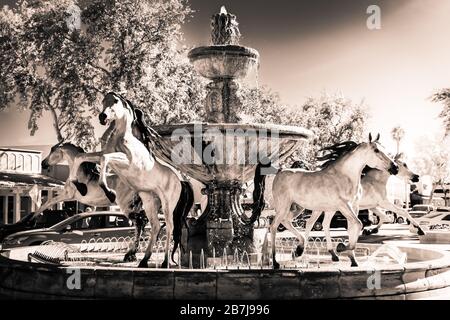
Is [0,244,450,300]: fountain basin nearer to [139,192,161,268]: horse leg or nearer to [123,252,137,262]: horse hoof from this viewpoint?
[139,192,161,268]: horse leg

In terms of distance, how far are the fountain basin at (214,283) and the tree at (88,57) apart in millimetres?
21468

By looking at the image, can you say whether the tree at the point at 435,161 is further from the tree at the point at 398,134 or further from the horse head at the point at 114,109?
the horse head at the point at 114,109

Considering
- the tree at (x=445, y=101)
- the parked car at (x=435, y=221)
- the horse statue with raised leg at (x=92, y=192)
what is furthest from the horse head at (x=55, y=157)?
the tree at (x=445, y=101)

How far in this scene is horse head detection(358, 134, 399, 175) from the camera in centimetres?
1008

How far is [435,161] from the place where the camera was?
250 feet

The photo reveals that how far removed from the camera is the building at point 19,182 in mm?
33375

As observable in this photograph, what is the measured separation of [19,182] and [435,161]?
184 ft

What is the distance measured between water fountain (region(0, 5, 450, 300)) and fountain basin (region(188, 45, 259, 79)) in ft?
0.07

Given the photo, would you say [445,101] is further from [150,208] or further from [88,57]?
[150,208]

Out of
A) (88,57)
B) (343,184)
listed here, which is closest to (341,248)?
A: (343,184)

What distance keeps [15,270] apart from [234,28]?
712 cm

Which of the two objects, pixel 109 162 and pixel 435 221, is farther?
pixel 435 221

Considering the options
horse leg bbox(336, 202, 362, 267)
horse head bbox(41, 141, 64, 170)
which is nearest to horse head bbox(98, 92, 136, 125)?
horse head bbox(41, 141, 64, 170)
